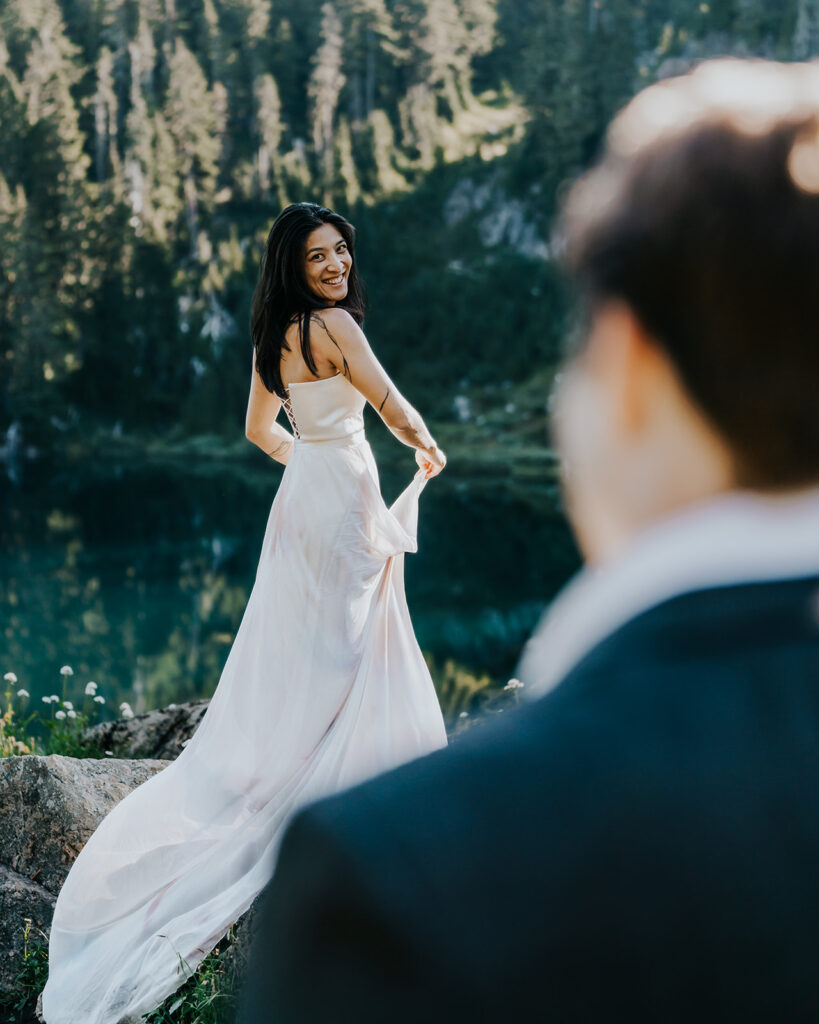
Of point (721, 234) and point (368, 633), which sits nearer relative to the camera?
point (721, 234)

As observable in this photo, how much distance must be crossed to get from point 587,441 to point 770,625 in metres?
0.18

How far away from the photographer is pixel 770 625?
606 millimetres

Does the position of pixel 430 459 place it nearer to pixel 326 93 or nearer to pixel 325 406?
pixel 325 406

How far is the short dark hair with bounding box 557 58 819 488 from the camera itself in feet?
2.04

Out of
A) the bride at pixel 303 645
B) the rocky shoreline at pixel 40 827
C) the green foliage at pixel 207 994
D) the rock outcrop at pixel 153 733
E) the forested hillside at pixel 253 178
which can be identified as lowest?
the rock outcrop at pixel 153 733

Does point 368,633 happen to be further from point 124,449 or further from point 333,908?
point 124,449

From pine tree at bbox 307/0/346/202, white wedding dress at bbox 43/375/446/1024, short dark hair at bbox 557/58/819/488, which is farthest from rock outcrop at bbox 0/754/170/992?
pine tree at bbox 307/0/346/202

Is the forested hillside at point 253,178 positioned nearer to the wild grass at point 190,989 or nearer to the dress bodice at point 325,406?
the dress bodice at point 325,406

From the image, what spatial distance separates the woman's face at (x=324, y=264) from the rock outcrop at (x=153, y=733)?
226cm

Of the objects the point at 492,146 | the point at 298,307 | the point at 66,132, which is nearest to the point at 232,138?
the point at 66,132

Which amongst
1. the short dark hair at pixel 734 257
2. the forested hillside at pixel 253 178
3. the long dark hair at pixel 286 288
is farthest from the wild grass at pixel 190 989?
the forested hillside at pixel 253 178

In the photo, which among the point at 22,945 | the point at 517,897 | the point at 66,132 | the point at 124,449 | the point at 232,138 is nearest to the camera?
the point at 517,897

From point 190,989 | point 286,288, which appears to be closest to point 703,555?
point 190,989

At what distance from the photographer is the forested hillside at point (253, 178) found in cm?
4525
